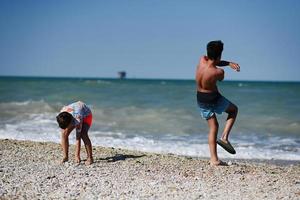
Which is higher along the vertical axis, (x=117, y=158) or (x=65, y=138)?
(x=65, y=138)

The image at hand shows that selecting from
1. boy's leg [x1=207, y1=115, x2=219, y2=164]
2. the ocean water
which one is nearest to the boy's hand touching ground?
boy's leg [x1=207, y1=115, x2=219, y2=164]

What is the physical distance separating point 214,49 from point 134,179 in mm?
2132

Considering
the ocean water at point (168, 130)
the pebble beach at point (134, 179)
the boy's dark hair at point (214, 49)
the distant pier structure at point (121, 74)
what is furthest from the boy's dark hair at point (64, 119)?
the distant pier structure at point (121, 74)

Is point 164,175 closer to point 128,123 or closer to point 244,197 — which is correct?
point 244,197

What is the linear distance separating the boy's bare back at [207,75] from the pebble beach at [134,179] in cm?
117

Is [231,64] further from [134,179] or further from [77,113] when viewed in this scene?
[77,113]

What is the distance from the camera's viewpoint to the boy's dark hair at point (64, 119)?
648 centimetres

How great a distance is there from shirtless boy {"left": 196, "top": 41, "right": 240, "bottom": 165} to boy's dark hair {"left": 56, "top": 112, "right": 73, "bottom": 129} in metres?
1.92

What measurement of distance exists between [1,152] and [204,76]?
357cm

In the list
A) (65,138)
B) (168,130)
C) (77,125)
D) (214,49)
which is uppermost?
(214,49)

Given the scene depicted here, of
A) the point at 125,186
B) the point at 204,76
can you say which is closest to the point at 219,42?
the point at 204,76

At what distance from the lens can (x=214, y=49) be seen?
20.6ft

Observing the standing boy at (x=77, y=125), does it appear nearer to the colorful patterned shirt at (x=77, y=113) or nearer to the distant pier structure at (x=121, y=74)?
the colorful patterned shirt at (x=77, y=113)

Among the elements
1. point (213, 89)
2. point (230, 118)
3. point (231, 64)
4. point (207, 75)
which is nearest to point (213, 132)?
point (230, 118)
